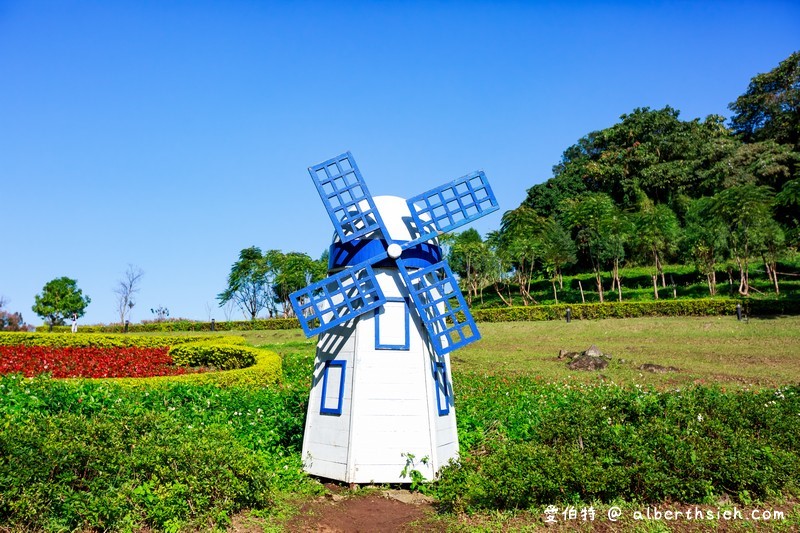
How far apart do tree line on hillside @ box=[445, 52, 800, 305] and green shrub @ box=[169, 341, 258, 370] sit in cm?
2400

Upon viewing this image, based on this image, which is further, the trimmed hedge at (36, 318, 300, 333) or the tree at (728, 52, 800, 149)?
the tree at (728, 52, 800, 149)

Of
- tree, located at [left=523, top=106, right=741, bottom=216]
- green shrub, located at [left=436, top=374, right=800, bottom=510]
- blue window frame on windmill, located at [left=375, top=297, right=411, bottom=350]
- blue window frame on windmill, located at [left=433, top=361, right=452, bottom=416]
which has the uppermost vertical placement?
tree, located at [left=523, top=106, right=741, bottom=216]

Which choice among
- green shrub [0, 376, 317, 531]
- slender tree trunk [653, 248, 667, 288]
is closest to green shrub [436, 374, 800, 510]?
green shrub [0, 376, 317, 531]

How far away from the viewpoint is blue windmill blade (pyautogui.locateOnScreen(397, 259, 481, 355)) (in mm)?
8289

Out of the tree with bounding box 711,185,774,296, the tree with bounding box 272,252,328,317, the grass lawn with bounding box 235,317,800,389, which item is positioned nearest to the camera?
the grass lawn with bounding box 235,317,800,389

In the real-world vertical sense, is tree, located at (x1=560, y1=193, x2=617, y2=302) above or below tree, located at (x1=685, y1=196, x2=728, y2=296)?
above

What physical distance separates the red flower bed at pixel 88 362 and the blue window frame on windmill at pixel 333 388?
7.44 metres

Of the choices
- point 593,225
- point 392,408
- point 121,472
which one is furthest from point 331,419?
point 593,225

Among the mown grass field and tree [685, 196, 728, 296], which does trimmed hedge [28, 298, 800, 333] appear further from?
the mown grass field

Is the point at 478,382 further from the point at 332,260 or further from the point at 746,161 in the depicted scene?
the point at 746,161

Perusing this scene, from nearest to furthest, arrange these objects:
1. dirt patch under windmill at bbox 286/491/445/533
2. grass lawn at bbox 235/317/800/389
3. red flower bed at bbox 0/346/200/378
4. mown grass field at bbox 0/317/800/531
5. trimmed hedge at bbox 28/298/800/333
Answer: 1. mown grass field at bbox 0/317/800/531
2. dirt patch under windmill at bbox 286/491/445/533
3. red flower bed at bbox 0/346/200/378
4. grass lawn at bbox 235/317/800/389
5. trimmed hedge at bbox 28/298/800/333

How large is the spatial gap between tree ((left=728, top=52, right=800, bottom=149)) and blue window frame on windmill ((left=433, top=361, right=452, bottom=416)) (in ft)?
156

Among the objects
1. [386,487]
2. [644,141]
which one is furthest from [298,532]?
[644,141]

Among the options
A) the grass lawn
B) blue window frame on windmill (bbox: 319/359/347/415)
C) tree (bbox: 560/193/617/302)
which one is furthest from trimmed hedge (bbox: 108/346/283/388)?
tree (bbox: 560/193/617/302)
